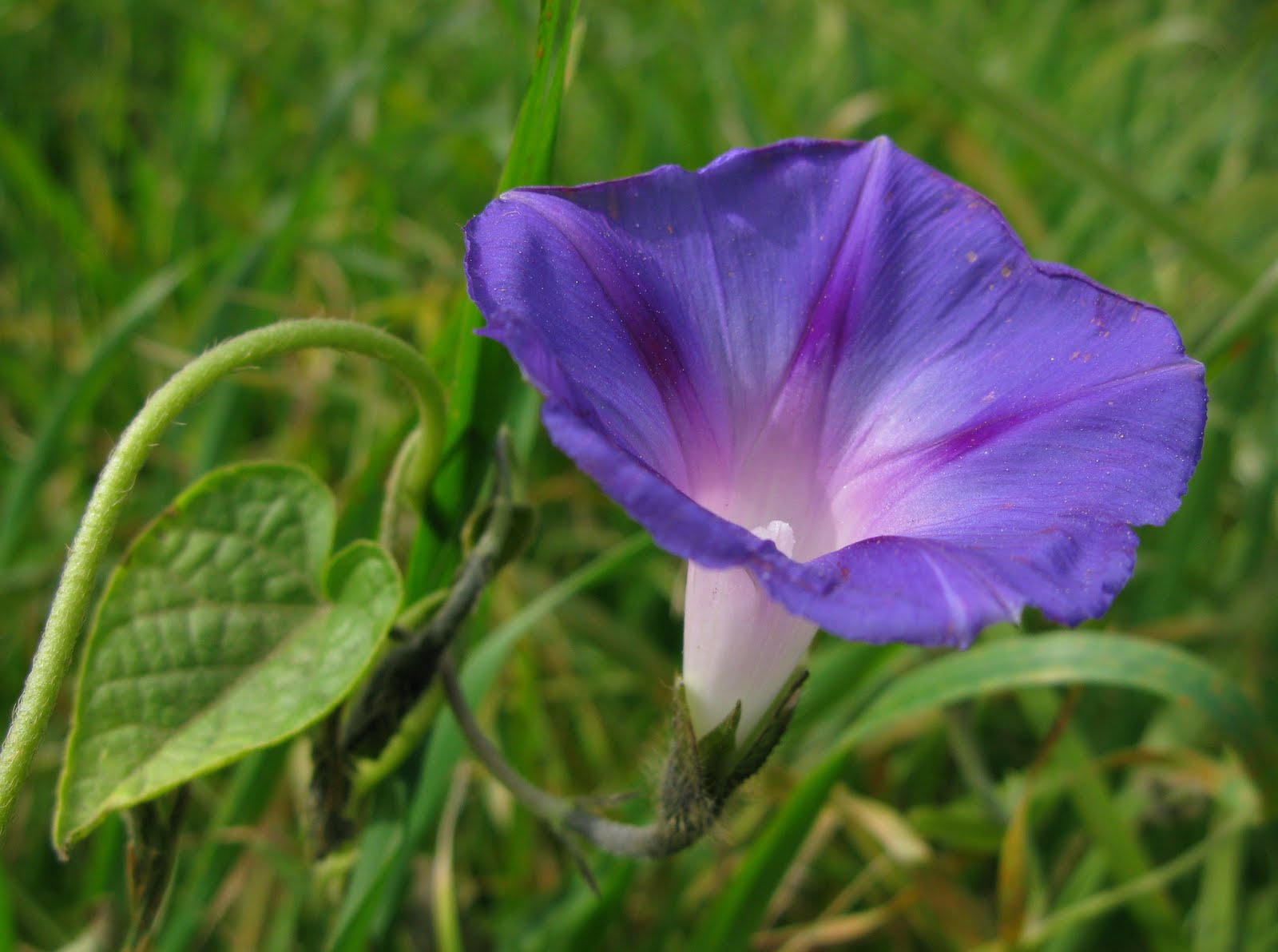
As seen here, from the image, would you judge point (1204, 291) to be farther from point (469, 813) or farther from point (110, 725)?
point (110, 725)

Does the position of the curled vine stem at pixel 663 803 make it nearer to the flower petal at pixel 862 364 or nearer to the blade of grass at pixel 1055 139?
the flower petal at pixel 862 364

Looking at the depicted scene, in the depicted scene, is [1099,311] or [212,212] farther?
[212,212]

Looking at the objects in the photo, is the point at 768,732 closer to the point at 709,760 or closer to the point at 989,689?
the point at 709,760

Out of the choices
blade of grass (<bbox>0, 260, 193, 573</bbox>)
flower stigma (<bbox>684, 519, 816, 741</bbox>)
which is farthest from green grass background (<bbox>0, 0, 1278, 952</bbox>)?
flower stigma (<bbox>684, 519, 816, 741</bbox>)

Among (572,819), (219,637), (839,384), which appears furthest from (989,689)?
(219,637)

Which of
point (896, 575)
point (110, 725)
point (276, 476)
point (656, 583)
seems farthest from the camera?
point (656, 583)

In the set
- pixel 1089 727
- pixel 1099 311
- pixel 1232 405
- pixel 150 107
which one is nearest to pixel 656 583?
pixel 1089 727

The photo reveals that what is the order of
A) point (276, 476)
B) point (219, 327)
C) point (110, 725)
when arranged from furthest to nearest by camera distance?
point (219, 327) < point (276, 476) < point (110, 725)
